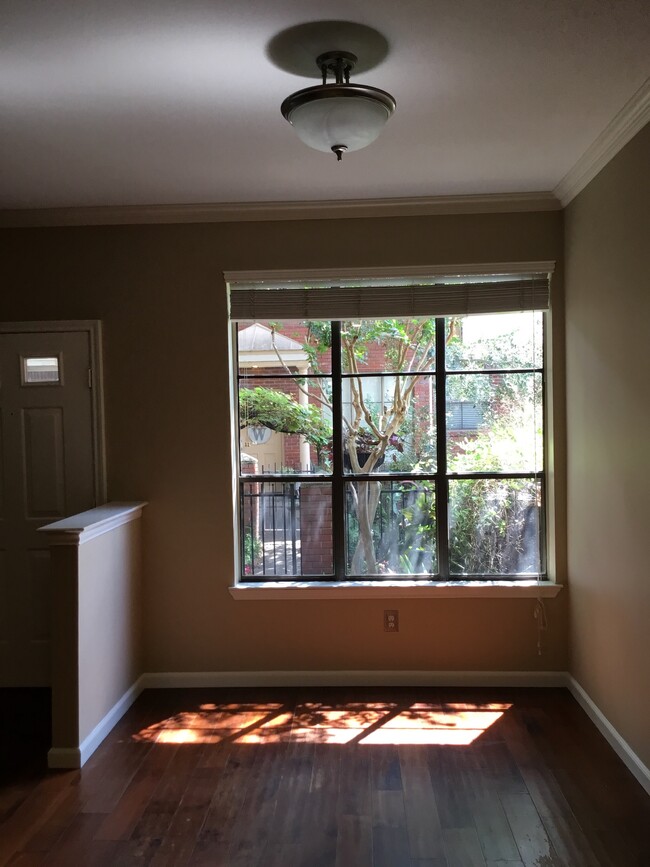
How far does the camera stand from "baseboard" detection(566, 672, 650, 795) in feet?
9.17


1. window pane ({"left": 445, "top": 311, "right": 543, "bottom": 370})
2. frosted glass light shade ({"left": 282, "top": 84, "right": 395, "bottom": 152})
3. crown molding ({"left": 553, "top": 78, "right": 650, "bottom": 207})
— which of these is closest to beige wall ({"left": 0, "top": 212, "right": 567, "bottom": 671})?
window pane ({"left": 445, "top": 311, "right": 543, "bottom": 370})

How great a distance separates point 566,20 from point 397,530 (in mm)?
2617

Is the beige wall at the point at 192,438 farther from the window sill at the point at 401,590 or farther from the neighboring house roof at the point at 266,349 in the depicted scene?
the neighboring house roof at the point at 266,349

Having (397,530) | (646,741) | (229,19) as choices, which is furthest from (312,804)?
(229,19)

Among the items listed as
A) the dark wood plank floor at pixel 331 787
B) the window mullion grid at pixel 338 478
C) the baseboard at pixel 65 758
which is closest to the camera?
the dark wood plank floor at pixel 331 787

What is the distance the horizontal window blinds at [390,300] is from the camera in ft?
12.5

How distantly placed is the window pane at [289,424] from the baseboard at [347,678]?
1.13 m

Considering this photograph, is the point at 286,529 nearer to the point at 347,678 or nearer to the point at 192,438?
the point at 192,438

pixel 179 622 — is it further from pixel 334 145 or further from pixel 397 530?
pixel 334 145

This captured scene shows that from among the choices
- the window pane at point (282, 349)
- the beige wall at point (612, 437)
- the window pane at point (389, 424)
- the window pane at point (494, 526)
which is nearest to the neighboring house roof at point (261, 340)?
the window pane at point (282, 349)

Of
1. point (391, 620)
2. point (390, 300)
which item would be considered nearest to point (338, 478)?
point (391, 620)

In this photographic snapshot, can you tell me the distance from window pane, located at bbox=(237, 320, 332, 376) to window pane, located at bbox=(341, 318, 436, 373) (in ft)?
0.43

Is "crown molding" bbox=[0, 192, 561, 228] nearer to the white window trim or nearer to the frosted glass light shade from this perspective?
the white window trim

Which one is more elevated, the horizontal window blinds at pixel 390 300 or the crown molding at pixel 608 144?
the crown molding at pixel 608 144
